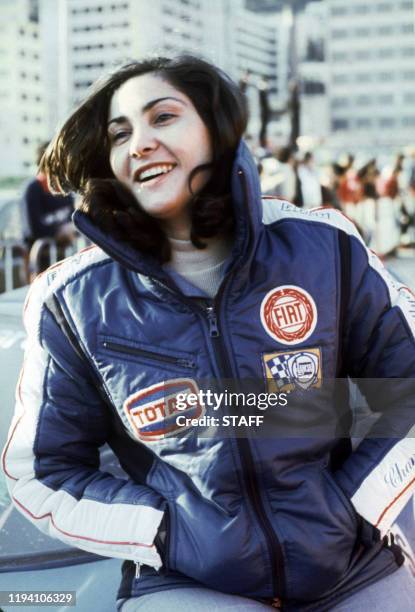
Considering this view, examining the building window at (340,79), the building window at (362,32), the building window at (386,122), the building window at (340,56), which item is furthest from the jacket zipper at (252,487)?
the building window at (386,122)

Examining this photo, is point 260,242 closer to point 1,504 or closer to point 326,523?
point 326,523

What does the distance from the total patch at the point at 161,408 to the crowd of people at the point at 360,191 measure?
214 inches

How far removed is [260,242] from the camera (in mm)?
1271

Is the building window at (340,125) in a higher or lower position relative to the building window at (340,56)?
lower

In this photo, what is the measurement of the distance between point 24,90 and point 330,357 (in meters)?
6.29

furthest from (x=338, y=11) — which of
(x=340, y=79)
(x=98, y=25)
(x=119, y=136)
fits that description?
(x=119, y=136)

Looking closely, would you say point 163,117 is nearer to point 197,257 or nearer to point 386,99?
point 197,257

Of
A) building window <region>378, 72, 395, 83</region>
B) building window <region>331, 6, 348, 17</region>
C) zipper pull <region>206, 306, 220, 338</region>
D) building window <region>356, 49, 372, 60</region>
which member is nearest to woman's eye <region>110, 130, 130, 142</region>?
zipper pull <region>206, 306, 220, 338</region>

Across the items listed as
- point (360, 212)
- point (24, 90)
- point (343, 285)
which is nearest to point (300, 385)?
point (343, 285)

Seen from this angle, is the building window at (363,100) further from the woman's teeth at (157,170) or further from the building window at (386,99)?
the woman's teeth at (157,170)

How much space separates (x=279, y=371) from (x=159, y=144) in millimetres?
404

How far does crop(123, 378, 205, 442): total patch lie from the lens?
1.21m

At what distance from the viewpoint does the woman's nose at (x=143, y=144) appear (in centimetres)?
126

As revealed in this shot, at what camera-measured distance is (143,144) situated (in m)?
1.26
